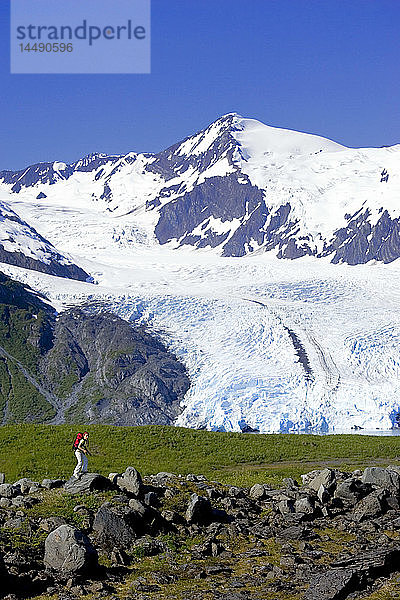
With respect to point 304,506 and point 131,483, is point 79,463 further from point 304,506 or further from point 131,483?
point 304,506

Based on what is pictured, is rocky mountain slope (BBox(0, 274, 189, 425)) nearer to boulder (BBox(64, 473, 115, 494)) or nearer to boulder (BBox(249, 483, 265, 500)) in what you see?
boulder (BBox(249, 483, 265, 500))

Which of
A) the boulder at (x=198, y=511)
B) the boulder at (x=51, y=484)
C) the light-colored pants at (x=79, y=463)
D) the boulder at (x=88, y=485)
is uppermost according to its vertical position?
the light-colored pants at (x=79, y=463)

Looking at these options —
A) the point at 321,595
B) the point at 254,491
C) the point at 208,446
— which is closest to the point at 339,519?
the point at 254,491

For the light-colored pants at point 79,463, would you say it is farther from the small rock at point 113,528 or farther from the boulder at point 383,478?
the boulder at point 383,478

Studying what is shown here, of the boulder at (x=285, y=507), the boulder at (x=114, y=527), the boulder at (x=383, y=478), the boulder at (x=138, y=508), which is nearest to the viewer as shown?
the boulder at (x=114, y=527)

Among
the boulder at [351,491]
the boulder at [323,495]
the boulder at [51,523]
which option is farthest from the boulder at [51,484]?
the boulder at [351,491]

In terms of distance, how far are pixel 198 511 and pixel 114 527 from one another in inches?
104

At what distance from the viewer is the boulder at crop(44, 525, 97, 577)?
14.3m

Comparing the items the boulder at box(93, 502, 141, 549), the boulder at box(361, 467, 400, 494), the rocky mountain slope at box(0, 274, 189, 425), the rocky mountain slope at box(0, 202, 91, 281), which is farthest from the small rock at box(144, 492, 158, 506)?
the rocky mountain slope at box(0, 202, 91, 281)

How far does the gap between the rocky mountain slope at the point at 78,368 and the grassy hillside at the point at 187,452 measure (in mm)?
41311

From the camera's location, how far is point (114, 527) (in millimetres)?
16484

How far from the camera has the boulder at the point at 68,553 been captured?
563 inches

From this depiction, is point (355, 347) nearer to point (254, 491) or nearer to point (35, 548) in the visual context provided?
point (254, 491)

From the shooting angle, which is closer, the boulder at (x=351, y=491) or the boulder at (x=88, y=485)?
the boulder at (x=88, y=485)
